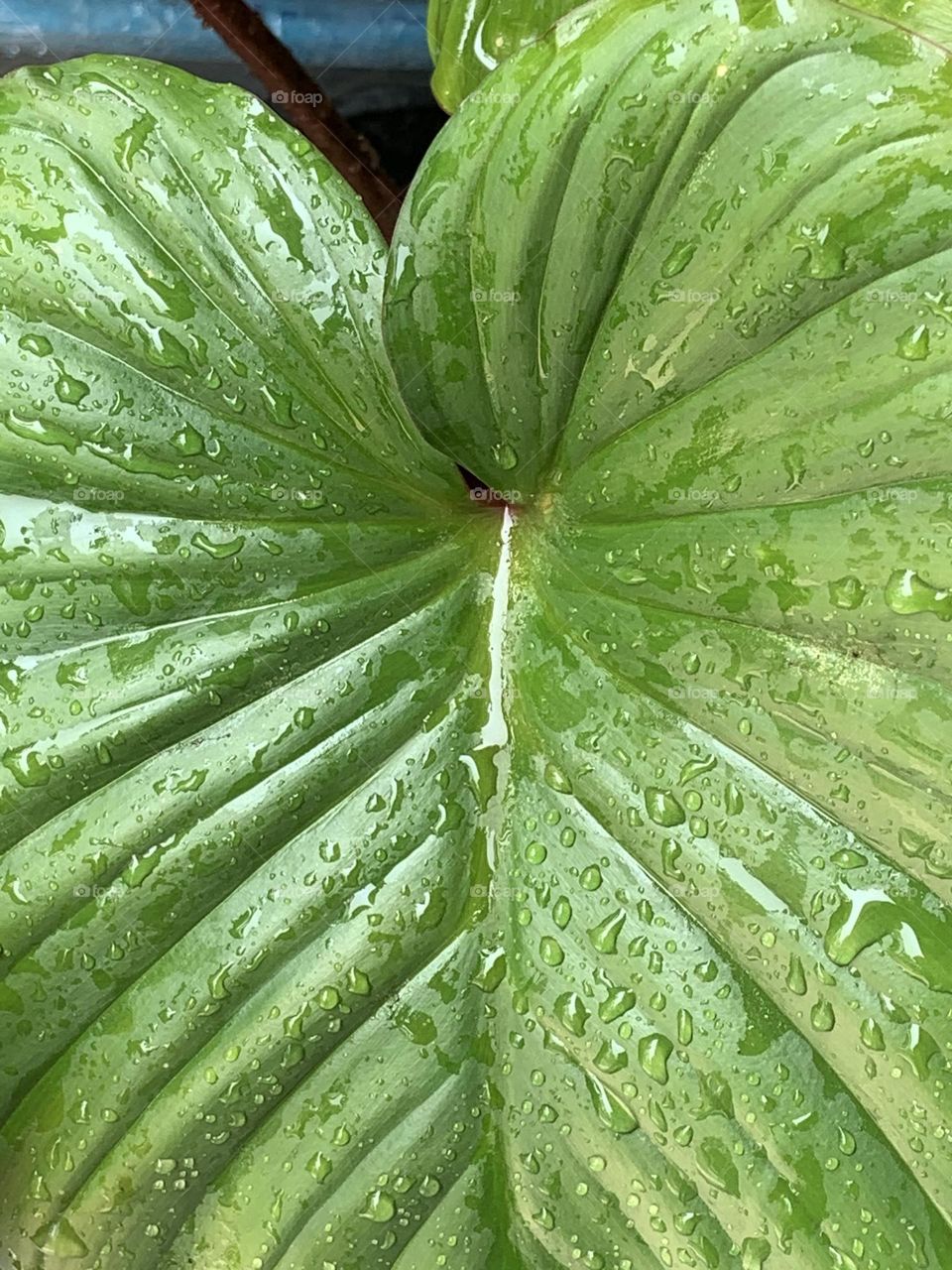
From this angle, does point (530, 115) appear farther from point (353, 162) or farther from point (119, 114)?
point (353, 162)

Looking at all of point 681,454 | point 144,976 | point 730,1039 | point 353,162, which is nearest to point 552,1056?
point 730,1039

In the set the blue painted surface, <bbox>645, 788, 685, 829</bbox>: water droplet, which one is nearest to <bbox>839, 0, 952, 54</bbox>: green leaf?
<bbox>645, 788, 685, 829</bbox>: water droplet

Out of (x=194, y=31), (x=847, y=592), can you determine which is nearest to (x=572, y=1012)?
(x=847, y=592)

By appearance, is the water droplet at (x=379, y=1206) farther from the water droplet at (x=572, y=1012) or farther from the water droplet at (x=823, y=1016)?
the water droplet at (x=823, y=1016)

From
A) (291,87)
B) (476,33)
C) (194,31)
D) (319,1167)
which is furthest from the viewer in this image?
(194,31)

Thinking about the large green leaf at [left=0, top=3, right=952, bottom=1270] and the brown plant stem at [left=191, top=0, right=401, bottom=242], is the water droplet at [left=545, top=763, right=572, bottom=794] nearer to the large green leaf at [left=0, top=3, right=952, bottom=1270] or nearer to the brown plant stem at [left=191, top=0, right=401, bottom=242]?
the large green leaf at [left=0, top=3, right=952, bottom=1270]

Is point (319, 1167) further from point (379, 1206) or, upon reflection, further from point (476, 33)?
point (476, 33)
